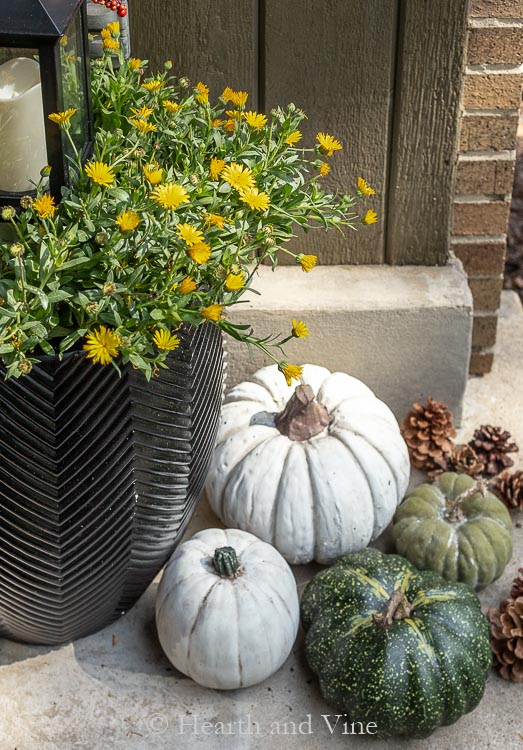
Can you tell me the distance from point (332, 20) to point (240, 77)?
26 centimetres

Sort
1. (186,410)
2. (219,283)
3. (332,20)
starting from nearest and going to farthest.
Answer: (219,283), (186,410), (332,20)

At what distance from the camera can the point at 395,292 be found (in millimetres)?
2408

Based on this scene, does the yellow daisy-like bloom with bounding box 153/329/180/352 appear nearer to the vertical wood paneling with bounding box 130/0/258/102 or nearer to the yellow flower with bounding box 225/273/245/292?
the yellow flower with bounding box 225/273/245/292

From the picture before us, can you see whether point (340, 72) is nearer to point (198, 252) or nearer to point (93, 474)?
point (198, 252)

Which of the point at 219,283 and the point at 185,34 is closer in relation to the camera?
the point at 219,283

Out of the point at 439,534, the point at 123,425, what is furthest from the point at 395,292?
the point at 123,425

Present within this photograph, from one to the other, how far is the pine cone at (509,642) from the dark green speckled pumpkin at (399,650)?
0.28 ft

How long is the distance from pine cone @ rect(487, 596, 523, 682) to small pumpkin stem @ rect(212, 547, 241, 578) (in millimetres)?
586

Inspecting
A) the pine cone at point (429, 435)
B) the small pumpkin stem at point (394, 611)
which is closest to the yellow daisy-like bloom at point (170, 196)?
the small pumpkin stem at point (394, 611)

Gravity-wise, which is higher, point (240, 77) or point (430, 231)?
point (240, 77)

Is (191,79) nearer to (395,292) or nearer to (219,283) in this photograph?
(395,292)

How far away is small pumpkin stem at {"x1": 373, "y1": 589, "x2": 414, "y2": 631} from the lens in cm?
175

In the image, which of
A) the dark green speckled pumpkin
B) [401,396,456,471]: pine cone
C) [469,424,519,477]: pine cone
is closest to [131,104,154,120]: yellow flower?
the dark green speckled pumpkin

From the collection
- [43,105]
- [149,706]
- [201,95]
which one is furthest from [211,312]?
[149,706]
